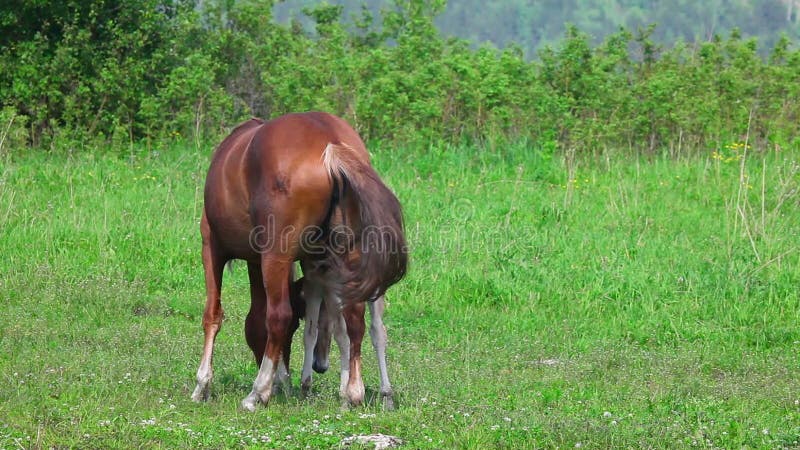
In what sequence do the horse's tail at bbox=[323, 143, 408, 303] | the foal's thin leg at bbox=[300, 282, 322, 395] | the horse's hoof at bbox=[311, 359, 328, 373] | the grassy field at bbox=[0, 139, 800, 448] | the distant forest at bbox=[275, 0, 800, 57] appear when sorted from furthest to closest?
the distant forest at bbox=[275, 0, 800, 57] < the horse's hoof at bbox=[311, 359, 328, 373] < the foal's thin leg at bbox=[300, 282, 322, 395] < the horse's tail at bbox=[323, 143, 408, 303] < the grassy field at bbox=[0, 139, 800, 448]

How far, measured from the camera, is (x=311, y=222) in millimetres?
5883

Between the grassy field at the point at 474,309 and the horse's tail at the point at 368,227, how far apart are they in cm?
67

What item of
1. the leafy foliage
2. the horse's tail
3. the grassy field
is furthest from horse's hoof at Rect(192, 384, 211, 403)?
the leafy foliage

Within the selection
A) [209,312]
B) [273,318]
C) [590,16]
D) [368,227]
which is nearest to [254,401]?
[273,318]

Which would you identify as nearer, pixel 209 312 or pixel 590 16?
pixel 209 312

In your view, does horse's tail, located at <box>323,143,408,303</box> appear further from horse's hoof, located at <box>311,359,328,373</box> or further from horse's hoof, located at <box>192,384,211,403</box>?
horse's hoof, located at <box>192,384,211,403</box>

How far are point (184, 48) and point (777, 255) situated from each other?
9912 millimetres

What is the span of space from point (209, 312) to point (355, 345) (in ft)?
3.30

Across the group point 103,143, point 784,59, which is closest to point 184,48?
point 103,143

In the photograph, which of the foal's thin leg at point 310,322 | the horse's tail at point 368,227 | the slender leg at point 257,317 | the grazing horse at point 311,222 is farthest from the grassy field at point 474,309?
the horse's tail at point 368,227

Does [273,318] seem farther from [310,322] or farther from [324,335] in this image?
[324,335]

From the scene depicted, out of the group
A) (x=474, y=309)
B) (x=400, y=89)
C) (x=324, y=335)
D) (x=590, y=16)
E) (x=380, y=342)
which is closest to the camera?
(x=380, y=342)

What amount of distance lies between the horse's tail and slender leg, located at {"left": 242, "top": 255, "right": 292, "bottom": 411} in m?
0.33

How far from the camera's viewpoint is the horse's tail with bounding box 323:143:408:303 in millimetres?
5785
